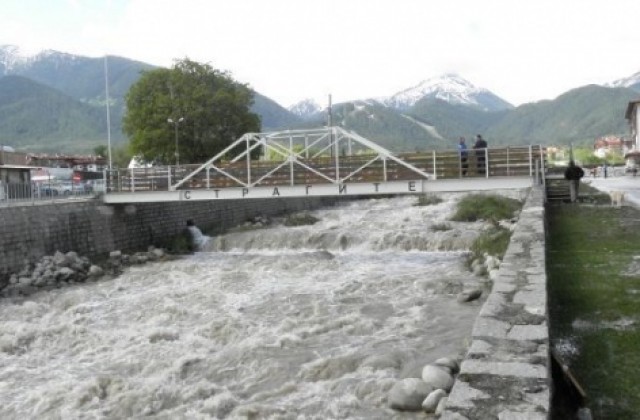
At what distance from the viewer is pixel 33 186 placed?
93.7 feet

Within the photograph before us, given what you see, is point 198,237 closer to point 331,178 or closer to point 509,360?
point 331,178

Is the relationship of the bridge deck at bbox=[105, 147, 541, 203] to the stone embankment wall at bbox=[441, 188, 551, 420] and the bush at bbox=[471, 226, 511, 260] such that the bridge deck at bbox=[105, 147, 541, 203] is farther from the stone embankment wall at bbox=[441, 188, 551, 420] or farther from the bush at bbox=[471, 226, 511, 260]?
the stone embankment wall at bbox=[441, 188, 551, 420]

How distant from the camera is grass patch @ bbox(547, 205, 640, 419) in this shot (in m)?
6.37

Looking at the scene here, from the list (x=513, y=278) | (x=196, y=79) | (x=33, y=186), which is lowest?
(x=513, y=278)

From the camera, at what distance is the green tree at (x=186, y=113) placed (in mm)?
45531

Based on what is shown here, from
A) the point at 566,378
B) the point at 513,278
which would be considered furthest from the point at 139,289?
the point at 566,378

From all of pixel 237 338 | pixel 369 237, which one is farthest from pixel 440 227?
pixel 237 338

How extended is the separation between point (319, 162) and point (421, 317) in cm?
1286

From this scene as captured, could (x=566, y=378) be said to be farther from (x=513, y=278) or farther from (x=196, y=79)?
(x=196, y=79)

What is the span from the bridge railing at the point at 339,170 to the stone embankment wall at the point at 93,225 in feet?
6.06

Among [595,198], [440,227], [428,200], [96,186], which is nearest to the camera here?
[595,198]

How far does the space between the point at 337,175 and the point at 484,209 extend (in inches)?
465

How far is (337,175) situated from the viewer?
2506 centimetres

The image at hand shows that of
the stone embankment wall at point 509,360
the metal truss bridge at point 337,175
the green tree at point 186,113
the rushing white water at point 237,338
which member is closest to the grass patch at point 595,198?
the metal truss bridge at point 337,175
